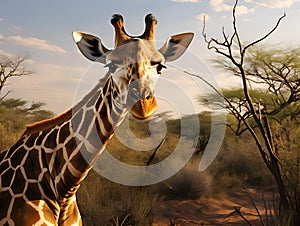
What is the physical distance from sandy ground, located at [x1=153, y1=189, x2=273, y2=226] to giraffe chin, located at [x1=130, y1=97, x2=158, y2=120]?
515 centimetres

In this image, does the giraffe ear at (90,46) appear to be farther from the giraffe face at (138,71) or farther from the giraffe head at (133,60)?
the giraffe face at (138,71)

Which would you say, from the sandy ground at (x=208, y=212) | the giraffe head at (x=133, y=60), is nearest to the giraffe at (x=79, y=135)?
the giraffe head at (x=133, y=60)

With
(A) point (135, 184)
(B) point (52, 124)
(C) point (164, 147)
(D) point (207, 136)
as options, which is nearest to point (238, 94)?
(D) point (207, 136)

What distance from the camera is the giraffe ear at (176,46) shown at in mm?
2766

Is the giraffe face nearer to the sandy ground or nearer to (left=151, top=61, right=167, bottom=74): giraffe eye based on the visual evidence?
(left=151, top=61, right=167, bottom=74): giraffe eye

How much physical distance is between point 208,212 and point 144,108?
7.05 metres

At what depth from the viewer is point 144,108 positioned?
A: 2.14 metres

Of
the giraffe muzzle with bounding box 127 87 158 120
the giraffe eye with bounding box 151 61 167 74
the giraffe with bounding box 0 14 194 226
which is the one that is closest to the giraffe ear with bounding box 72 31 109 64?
the giraffe with bounding box 0 14 194 226

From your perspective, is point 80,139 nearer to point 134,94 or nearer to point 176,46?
point 134,94

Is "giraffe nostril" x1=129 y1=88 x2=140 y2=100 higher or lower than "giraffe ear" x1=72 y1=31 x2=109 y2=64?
lower

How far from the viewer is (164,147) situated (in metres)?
16.2

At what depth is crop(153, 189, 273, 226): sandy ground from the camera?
25.5 ft

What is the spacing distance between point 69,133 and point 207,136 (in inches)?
654

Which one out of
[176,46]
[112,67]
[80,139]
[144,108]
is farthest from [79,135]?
[176,46]
